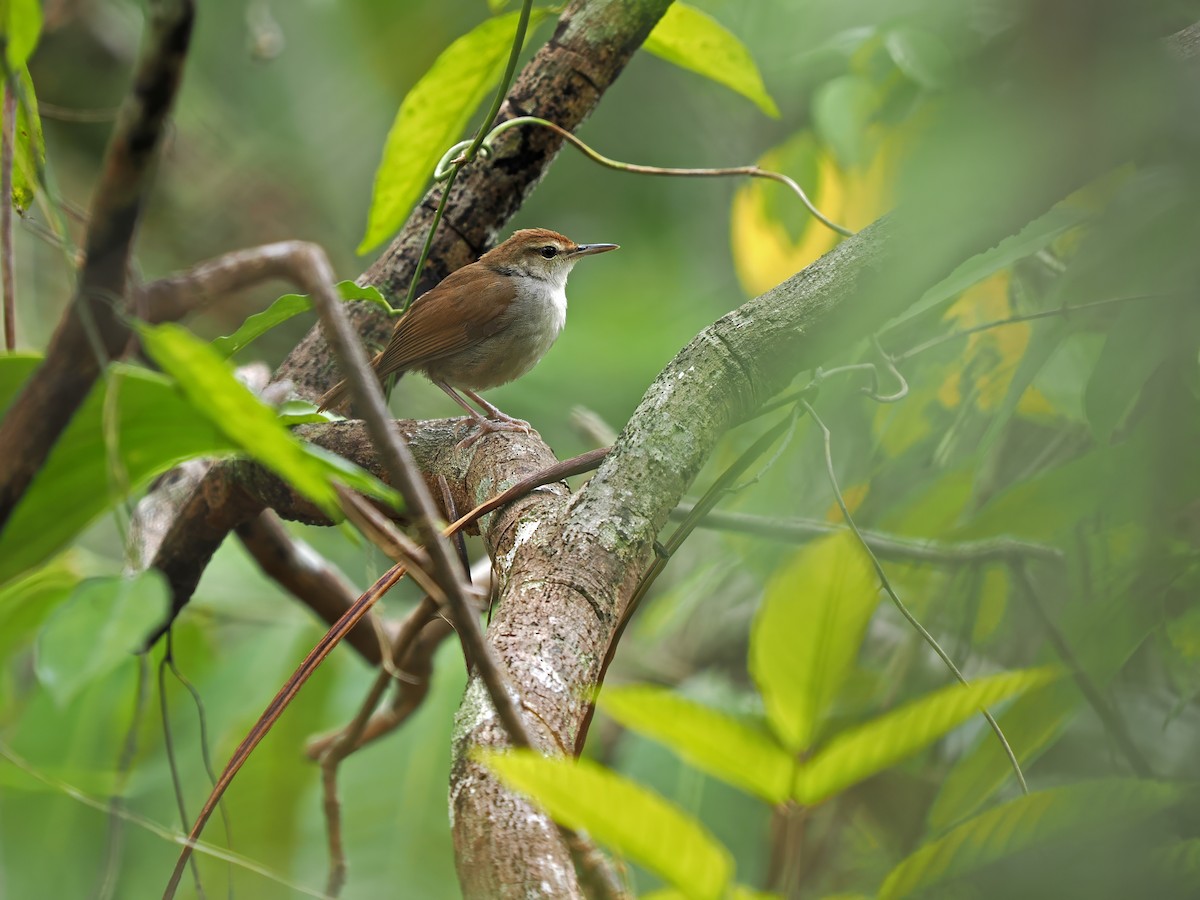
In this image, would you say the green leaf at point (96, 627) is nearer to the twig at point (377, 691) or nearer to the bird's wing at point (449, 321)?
the twig at point (377, 691)

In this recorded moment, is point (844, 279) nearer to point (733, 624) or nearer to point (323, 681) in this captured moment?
point (323, 681)

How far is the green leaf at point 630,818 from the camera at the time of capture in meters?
0.54

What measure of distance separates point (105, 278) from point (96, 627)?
339 millimetres

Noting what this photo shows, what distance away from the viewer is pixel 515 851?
2.91 feet

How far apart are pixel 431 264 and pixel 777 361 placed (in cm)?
120

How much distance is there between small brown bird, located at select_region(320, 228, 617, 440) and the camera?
316 cm

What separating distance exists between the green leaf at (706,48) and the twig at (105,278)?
57.0 inches

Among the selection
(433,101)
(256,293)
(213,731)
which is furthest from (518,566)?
(256,293)

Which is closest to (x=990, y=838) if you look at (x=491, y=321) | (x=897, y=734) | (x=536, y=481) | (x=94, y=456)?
(x=897, y=734)

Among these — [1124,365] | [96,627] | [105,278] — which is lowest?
[1124,365]

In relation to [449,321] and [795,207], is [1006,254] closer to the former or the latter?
[795,207]

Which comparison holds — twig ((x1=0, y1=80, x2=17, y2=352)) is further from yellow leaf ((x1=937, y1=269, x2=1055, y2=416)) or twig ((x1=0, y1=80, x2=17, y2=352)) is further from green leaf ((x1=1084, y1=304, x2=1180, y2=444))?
yellow leaf ((x1=937, y1=269, x2=1055, y2=416))

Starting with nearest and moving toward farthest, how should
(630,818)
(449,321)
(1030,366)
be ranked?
(630,818), (1030,366), (449,321)

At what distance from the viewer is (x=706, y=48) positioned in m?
2.04
